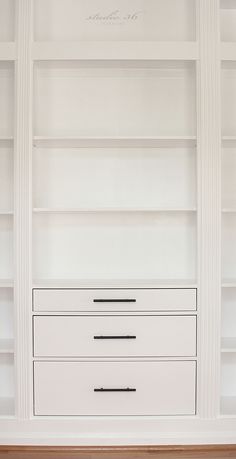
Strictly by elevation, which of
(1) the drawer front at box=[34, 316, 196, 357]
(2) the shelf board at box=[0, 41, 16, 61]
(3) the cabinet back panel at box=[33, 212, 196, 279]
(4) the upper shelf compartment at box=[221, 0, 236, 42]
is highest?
(4) the upper shelf compartment at box=[221, 0, 236, 42]

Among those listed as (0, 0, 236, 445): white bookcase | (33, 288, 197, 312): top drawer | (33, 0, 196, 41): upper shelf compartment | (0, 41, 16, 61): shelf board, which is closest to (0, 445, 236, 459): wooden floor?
(0, 0, 236, 445): white bookcase

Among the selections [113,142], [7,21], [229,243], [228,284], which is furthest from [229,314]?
[7,21]

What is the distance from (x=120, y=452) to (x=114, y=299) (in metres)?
0.85

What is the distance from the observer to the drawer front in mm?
2217

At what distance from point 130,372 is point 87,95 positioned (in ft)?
5.55

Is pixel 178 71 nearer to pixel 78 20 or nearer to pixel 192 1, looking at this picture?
pixel 192 1

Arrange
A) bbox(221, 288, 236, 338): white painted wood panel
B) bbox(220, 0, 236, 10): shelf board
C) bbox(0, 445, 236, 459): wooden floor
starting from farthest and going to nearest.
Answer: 1. bbox(221, 288, 236, 338): white painted wood panel
2. bbox(220, 0, 236, 10): shelf board
3. bbox(0, 445, 236, 459): wooden floor

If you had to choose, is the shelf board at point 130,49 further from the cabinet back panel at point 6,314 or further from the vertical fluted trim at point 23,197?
Result: the cabinet back panel at point 6,314

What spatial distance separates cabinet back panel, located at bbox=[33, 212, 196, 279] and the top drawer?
0.26m

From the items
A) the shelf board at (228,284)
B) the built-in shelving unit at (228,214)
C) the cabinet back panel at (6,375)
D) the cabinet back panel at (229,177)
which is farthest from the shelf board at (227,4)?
the cabinet back panel at (6,375)

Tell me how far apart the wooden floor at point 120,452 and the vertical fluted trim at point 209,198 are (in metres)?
0.33

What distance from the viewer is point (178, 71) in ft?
8.05

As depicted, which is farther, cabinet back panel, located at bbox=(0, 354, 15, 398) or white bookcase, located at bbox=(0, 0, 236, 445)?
cabinet back panel, located at bbox=(0, 354, 15, 398)

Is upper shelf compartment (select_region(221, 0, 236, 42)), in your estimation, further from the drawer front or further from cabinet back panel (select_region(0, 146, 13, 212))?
the drawer front
